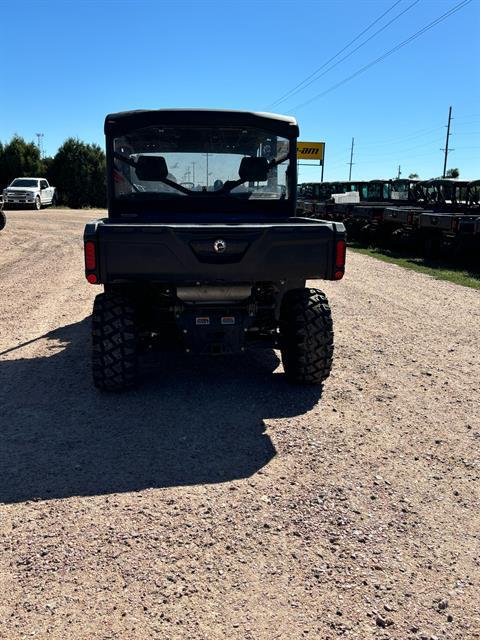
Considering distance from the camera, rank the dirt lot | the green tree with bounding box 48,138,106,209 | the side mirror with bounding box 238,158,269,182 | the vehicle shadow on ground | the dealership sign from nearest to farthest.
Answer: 1. the dirt lot
2. the vehicle shadow on ground
3. the side mirror with bounding box 238,158,269,182
4. the green tree with bounding box 48,138,106,209
5. the dealership sign

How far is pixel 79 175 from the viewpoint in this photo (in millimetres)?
45344

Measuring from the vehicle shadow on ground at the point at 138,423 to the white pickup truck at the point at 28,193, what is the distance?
30788mm

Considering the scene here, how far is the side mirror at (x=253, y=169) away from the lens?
5.72 metres

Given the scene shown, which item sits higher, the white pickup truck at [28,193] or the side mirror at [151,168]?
the side mirror at [151,168]

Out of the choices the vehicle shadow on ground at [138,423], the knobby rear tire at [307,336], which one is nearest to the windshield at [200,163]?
the knobby rear tire at [307,336]

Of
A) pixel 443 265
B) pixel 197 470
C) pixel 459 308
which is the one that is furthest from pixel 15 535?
pixel 443 265

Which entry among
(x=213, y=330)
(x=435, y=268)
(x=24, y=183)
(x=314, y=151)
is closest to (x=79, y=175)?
(x=24, y=183)

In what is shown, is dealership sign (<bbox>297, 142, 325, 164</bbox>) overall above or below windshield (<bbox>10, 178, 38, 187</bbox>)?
above

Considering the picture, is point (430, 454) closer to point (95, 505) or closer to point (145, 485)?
point (145, 485)

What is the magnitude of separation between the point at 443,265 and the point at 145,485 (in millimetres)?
12840

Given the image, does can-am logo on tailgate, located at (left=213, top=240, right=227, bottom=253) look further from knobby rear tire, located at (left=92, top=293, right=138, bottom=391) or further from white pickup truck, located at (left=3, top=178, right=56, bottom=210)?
white pickup truck, located at (left=3, top=178, right=56, bottom=210)

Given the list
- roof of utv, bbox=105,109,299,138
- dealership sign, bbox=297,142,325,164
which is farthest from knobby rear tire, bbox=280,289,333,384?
dealership sign, bbox=297,142,325,164

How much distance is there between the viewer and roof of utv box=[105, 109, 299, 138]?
210 inches

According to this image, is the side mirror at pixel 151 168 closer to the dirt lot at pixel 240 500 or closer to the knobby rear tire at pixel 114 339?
the knobby rear tire at pixel 114 339
